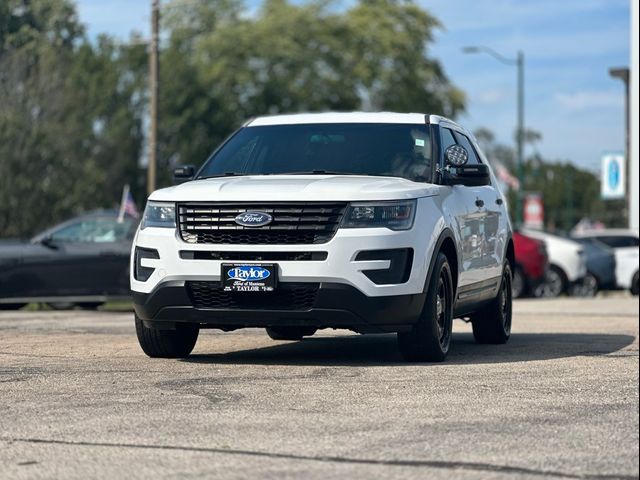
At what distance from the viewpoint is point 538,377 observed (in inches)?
363

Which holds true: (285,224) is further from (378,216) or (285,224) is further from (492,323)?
(492,323)

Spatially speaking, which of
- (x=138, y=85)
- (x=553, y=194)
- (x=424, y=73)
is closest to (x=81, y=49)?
(x=138, y=85)

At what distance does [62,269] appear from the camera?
19.8 metres

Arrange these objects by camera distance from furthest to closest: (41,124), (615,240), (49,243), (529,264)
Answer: (41,124) → (615,240) → (529,264) → (49,243)

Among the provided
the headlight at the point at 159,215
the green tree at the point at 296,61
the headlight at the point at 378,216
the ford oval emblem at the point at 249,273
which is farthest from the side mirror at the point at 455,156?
the green tree at the point at 296,61

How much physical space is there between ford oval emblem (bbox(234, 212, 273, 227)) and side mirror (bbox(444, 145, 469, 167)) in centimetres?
186

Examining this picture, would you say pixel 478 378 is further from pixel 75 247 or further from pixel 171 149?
pixel 171 149

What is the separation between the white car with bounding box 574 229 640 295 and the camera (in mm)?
32153

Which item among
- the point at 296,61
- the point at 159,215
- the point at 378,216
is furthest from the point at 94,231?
the point at 296,61

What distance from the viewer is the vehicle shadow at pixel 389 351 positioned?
409 inches

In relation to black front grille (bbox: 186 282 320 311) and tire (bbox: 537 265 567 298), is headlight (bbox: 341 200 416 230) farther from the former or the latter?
tire (bbox: 537 265 567 298)

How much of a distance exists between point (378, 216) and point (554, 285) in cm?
2153

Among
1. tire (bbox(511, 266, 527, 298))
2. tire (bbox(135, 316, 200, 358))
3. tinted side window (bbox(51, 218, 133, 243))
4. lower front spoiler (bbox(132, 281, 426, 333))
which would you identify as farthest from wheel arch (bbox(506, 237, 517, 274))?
tire (bbox(511, 266, 527, 298))

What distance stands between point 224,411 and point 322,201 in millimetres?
2404
